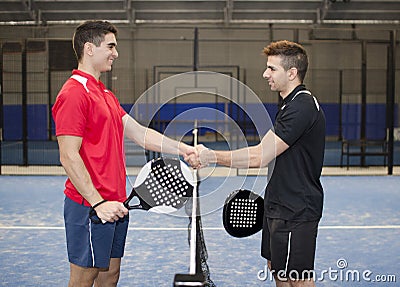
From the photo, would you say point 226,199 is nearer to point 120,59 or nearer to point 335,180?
point 335,180

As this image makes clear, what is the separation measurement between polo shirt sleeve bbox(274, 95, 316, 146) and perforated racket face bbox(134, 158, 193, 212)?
0.83 m

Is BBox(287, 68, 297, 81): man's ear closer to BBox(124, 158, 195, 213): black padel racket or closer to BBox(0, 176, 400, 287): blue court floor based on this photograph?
BBox(0, 176, 400, 287): blue court floor

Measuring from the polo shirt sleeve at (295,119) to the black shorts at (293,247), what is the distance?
1.68ft

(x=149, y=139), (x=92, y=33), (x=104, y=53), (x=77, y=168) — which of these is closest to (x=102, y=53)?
(x=104, y=53)

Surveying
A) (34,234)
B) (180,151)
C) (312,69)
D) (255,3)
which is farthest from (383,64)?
(180,151)

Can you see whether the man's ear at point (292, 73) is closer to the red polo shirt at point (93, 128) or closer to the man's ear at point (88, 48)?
the red polo shirt at point (93, 128)

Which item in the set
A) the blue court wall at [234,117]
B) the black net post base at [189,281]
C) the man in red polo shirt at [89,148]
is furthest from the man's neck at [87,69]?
the blue court wall at [234,117]

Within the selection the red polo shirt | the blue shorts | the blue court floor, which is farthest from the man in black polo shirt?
the blue shorts

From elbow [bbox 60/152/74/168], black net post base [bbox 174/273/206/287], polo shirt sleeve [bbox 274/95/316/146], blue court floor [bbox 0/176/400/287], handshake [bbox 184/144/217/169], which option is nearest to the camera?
black net post base [bbox 174/273/206/287]

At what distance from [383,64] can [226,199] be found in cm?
2109

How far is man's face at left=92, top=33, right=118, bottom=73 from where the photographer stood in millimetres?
3111

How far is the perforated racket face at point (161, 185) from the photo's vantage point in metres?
2.76

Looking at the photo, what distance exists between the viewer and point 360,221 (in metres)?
7.47

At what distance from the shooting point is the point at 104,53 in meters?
3.13
